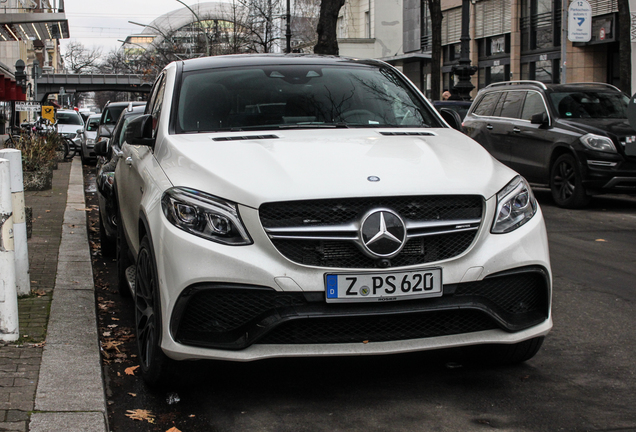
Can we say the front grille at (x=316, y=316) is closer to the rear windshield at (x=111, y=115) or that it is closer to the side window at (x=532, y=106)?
the side window at (x=532, y=106)

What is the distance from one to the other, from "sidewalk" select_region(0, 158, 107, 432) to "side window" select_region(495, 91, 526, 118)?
8323 millimetres

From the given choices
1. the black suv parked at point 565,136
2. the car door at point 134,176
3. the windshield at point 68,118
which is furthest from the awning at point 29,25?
the car door at point 134,176

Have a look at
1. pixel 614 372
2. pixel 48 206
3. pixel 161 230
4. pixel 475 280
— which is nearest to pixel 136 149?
pixel 161 230

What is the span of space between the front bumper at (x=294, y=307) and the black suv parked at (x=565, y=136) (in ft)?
28.1

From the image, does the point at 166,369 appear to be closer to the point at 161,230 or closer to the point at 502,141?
the point at 161,230

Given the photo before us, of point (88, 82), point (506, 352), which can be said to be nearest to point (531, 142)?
point (506, 352)

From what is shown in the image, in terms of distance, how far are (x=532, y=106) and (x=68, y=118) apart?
26.9m

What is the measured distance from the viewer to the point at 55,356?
434 centimetres

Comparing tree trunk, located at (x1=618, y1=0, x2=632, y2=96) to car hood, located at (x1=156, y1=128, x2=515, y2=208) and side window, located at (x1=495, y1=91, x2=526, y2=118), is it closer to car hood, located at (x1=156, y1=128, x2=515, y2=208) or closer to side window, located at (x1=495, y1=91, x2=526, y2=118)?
side window, located at (x1=495, y1=91, x2=526, y2=118)

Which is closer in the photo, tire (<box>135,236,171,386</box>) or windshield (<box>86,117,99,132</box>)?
tire (<box>135,236,171,386</box>)

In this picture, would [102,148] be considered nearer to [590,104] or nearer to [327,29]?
[590,104]

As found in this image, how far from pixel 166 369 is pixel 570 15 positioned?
19.2m

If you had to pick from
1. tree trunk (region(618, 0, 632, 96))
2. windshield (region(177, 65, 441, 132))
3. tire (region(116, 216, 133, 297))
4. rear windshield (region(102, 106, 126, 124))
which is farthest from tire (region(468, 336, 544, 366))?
rear windshield (region(102, 106, 126, 124))

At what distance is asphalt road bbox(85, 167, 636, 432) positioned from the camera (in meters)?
3.71
